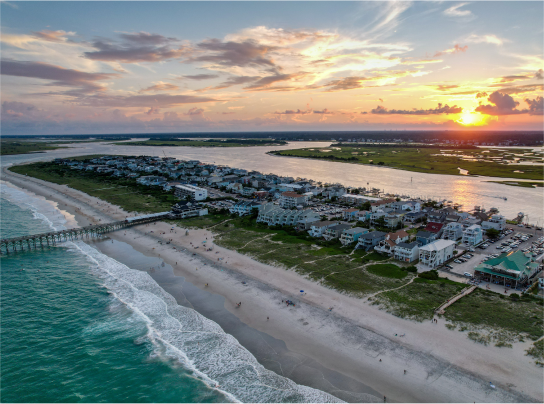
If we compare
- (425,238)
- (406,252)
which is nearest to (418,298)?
(406,252)

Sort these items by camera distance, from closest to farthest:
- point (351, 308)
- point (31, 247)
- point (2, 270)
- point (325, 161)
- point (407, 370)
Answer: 1. point (407, 370)
2. point (351, 308)
3. point (2, 270)
4. point (31, 247)
5. point (325, 161)

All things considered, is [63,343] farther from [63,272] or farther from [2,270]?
[2,270]

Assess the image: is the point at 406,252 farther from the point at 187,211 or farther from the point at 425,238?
the point at 187,211

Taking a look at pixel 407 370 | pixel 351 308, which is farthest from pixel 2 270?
pixel 407 370

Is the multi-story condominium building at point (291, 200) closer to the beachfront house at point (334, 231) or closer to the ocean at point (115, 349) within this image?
the beachfront house at point (334, 231)

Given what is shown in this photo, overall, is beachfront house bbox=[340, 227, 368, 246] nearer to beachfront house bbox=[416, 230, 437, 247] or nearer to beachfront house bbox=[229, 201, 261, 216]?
beachfront house bbox=[416, 230, 437, 247]

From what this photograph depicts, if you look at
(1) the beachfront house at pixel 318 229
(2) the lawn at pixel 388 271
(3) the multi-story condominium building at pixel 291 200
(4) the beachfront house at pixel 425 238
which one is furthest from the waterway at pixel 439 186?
(2) the lawn at pixel 388 271

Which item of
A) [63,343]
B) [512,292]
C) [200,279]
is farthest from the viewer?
[200,279]

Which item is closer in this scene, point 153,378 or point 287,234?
point 153,378
